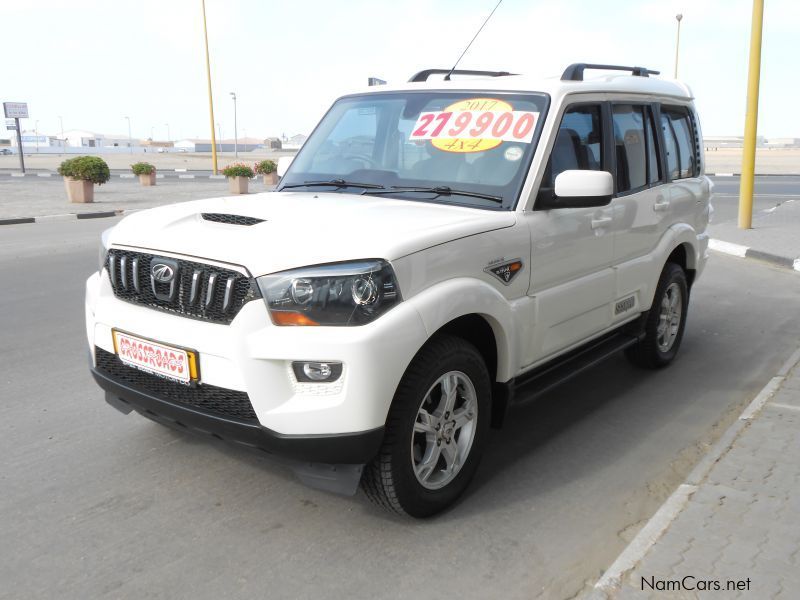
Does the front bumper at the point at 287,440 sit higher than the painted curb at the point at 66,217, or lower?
higher

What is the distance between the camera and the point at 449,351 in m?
3.24

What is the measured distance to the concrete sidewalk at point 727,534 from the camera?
112 inches

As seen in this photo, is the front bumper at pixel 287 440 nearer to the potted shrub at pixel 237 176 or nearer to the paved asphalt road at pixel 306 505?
the paved asphalt road at pixel 306 505

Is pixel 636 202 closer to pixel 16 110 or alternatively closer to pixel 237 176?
pixel 237 176

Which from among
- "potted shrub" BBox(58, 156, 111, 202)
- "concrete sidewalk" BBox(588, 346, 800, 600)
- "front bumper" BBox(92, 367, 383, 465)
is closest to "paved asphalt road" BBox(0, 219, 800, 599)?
"concrete sidewalk" BBox(588, 346, 800, 600)

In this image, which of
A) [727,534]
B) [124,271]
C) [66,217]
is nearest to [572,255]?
[727,534]

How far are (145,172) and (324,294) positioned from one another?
90.1ft

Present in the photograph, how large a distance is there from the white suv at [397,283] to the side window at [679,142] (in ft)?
1.55

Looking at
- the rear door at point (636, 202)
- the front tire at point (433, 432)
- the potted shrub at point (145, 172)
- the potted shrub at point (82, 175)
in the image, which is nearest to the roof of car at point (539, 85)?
Answer: the rear door at point (636, 202)

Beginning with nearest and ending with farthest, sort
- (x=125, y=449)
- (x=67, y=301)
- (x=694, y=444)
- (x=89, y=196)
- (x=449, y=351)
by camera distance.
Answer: (x=449, y=351) < (x=125, y=449) < (x=694, y=444) < (x=67, y=301) < (x=89, y=196)

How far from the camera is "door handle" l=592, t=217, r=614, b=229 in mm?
4305

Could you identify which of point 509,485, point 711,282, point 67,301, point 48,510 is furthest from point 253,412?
point 711,282

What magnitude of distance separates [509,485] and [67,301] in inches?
222

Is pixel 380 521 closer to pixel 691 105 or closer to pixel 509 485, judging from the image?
pixel 509 485
